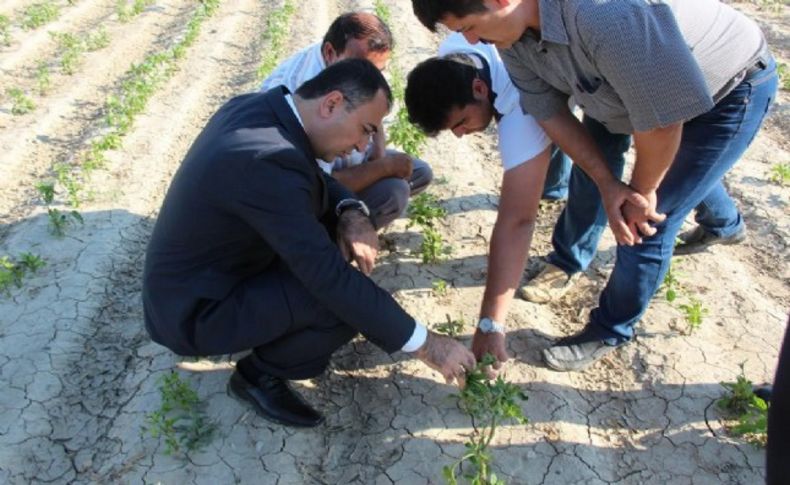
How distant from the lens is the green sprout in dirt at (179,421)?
2689 mm

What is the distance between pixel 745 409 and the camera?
2727mm

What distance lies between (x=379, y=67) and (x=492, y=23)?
153cm

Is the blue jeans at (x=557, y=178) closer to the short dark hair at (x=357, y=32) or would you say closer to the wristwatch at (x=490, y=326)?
the short dark hair at (x=357, y=32)

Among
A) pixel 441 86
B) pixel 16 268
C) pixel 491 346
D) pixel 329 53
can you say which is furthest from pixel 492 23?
pixel 16 268

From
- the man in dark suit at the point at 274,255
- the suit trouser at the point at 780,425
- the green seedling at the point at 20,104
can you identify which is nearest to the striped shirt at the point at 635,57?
the man in dark suit at the point at 274,255

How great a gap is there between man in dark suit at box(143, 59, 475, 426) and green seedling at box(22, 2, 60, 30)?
22.3 ft

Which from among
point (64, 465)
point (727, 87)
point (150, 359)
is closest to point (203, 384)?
point (150, 359)

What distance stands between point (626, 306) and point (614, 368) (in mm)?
387

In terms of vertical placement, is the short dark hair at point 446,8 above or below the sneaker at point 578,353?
above

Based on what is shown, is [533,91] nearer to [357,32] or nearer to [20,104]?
[357,32]

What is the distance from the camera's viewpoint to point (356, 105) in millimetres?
2434

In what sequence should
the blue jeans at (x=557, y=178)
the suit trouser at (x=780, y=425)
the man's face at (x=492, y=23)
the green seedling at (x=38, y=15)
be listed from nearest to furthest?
1. the suit trouser at (x=780, y=425)
2. the man's face at (x=492, y=23)
3. the blue jeans at (x=557, y=178)
4. the green seedling at (x=38, y=15)

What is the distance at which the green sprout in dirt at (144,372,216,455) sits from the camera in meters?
2.69

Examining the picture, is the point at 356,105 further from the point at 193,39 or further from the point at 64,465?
the point at 193,39
